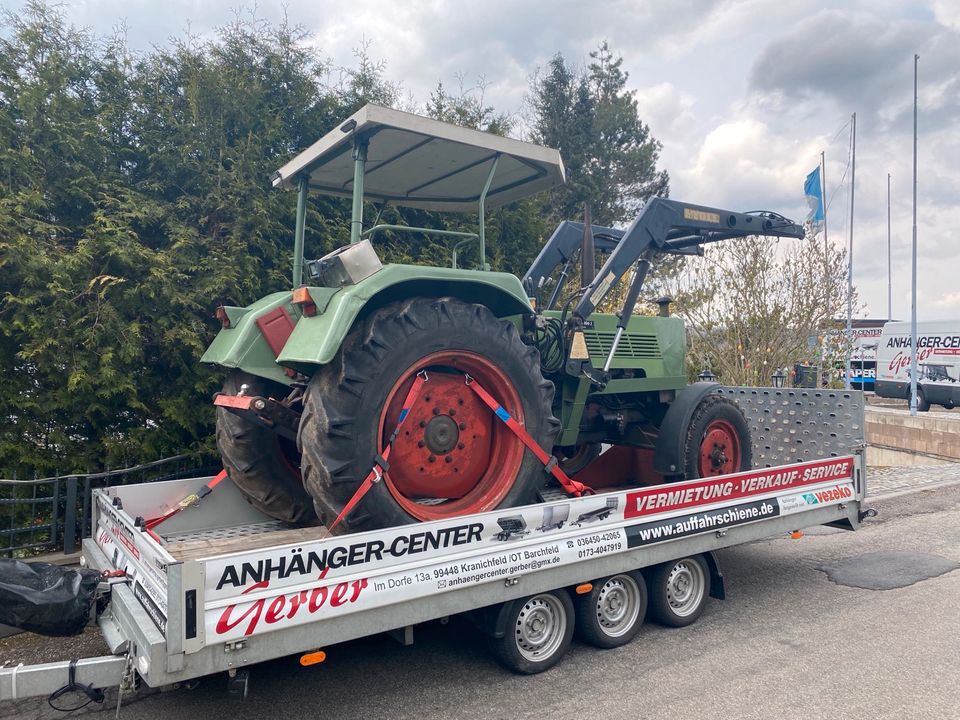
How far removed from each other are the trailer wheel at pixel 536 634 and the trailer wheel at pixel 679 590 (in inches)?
31.3

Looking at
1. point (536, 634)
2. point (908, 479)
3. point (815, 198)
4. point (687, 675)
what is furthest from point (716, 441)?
point (815, 198)

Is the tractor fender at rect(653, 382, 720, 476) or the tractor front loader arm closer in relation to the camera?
the tractor front loader arm

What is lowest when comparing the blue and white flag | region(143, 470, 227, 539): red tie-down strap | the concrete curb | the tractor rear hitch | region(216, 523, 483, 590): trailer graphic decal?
the concrete curb

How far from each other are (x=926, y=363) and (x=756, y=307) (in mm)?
13809

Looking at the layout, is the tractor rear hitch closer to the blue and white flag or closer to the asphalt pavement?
the asphalt pavement

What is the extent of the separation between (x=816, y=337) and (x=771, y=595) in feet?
33.2

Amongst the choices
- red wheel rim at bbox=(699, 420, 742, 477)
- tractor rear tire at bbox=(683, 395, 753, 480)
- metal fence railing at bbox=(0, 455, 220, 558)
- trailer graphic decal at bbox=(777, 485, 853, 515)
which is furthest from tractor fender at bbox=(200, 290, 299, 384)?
trailer graphic decal at bbox=(777, 485, 853, 515)

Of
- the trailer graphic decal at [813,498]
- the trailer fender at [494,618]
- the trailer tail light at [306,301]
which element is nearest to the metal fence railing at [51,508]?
the trailer tail light at [306,301]

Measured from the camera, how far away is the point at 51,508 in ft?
19.6

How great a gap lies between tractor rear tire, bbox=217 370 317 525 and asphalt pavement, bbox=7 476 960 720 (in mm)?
1069

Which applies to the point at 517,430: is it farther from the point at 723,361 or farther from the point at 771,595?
the point at 723,361

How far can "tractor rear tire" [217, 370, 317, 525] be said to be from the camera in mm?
4719

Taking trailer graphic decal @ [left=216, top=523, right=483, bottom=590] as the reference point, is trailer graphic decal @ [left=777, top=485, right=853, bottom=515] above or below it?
below

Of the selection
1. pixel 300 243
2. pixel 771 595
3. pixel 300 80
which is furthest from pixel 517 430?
pixel 300 80
